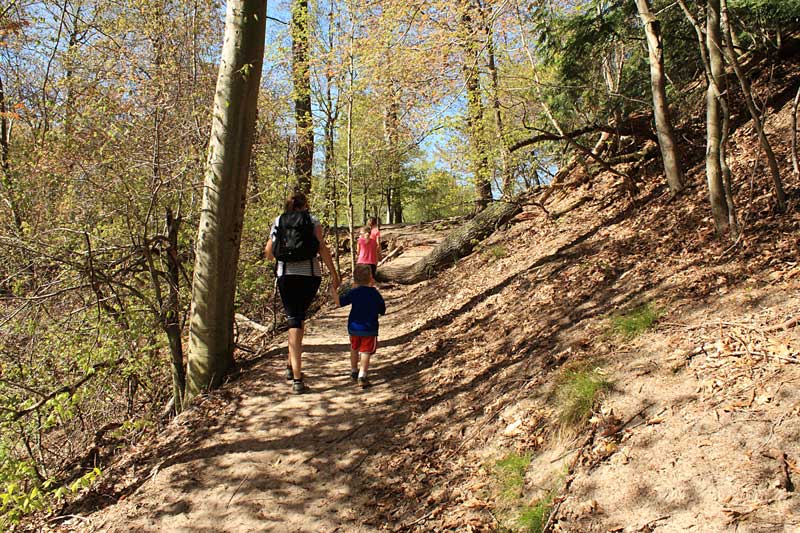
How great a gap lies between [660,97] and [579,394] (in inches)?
188

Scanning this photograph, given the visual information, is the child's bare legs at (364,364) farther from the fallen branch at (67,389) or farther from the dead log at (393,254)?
the dead log at (393,254)

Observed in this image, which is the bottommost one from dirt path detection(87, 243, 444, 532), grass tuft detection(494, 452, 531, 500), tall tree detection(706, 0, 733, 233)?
dirt path detection(87, 243, 444, 532)

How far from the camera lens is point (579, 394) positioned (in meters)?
3.63

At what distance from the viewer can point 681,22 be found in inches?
313

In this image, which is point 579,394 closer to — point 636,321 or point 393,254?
point 636,321

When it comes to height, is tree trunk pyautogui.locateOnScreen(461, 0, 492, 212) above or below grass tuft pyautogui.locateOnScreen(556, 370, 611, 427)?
above

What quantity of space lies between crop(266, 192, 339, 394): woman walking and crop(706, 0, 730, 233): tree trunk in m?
4.12

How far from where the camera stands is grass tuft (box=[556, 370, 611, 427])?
3484 mm

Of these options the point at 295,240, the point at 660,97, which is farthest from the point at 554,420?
the point at 660,97

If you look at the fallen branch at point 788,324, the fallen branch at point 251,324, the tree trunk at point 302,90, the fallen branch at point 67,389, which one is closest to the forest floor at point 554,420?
the fallen branch at point 788,324

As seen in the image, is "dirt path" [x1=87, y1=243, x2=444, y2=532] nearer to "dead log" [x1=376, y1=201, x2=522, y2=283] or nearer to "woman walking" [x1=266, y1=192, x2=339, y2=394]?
"woman walking" [x1=266, y1=192, x2=339, y2=394]

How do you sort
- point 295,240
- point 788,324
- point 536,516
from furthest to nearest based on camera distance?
point 295,240 < point 788,324 < point 536,516

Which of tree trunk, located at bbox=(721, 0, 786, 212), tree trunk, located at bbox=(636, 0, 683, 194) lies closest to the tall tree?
tree trunk, located at bbox=(721, 0, 786, 212)

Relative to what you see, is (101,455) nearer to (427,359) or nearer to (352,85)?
(427,359)
